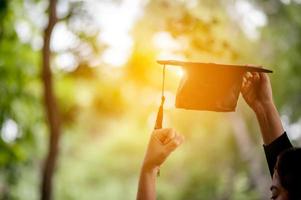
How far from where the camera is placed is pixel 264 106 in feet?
7.83

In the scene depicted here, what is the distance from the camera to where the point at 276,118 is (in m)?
2.36

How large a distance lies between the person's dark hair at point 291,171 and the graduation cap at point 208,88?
2.03ft

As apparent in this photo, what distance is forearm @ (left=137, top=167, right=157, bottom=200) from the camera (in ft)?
6.44

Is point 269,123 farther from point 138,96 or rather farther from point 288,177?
point 138,96

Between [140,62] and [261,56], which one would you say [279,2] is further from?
[140,62]

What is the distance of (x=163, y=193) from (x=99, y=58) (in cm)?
1074

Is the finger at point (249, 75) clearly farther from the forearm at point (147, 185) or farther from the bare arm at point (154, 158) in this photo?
the forearm at point (147, 185)

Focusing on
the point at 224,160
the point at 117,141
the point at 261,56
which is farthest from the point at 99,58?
the point at 117,141

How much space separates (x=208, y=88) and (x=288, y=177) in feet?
2.54

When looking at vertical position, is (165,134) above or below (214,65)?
below

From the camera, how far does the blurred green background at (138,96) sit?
10016mm

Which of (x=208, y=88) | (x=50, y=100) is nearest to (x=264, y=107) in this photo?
(x=208, y=88)

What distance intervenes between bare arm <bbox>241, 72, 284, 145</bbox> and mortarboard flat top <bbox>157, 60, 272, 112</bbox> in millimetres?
109

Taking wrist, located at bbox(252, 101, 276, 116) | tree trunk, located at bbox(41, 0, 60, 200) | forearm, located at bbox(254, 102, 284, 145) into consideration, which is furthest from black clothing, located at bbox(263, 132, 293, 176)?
tree trunk, located at bbox(41, 0, 60, 200)
